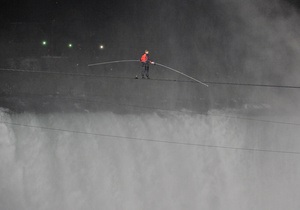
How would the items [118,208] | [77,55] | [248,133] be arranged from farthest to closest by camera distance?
[248,133]
[118,208]
[77,55]

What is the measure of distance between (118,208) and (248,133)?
1156 centimetres

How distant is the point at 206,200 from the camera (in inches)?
1292

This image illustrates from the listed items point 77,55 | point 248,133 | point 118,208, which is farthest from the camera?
point 248,133

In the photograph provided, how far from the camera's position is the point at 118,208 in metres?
31.9

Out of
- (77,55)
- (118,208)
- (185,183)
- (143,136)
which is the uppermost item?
(77,55)

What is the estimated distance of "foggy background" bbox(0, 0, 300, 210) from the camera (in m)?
29.7

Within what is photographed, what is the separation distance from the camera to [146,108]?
1254 inches

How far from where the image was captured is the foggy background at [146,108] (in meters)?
29.7

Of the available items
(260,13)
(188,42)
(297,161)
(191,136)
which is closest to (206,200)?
(191,136)

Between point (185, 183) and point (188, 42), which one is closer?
point (188, 42)

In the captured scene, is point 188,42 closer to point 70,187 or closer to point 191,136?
point 191,136

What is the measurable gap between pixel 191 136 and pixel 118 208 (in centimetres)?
763

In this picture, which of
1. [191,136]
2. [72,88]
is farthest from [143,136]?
[72,88]

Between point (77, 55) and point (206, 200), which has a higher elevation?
point (77, 55)
